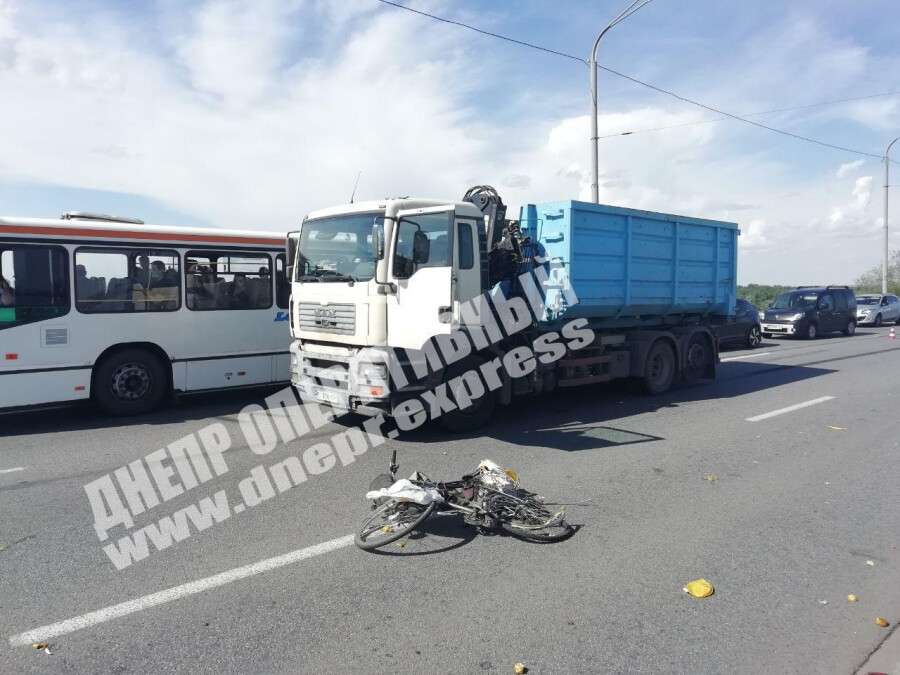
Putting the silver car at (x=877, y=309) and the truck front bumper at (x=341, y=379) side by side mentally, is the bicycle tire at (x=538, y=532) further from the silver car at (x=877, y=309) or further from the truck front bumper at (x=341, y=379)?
the silver car at (x=877, y=309)

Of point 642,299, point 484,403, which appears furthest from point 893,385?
point 484,403

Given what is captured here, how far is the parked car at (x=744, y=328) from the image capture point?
63.6 feet

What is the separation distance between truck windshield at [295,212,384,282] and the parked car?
14.3m

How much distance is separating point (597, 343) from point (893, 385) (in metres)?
6.65

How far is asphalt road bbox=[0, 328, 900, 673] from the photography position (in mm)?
3365

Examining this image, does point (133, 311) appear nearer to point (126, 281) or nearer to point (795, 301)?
point (126, 281)

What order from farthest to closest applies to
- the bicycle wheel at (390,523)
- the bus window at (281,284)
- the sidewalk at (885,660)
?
the bus window at (281,284), the bicycle wheel at (390,523), the sidewalk at (885,660)

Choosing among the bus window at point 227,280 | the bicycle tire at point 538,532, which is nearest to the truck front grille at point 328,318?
the bus window at point 227,280

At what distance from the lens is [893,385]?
40.7 feet

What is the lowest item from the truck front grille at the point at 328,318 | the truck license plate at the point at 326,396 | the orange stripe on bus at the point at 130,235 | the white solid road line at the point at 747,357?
the white solid road line at the point at 747,357

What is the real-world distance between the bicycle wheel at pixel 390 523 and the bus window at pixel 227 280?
6160mm

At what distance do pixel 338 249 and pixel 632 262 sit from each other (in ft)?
14.6

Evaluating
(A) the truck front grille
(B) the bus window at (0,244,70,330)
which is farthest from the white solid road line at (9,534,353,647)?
(B) the bus window at (0,244,70,330)

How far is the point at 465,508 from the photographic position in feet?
16.4
